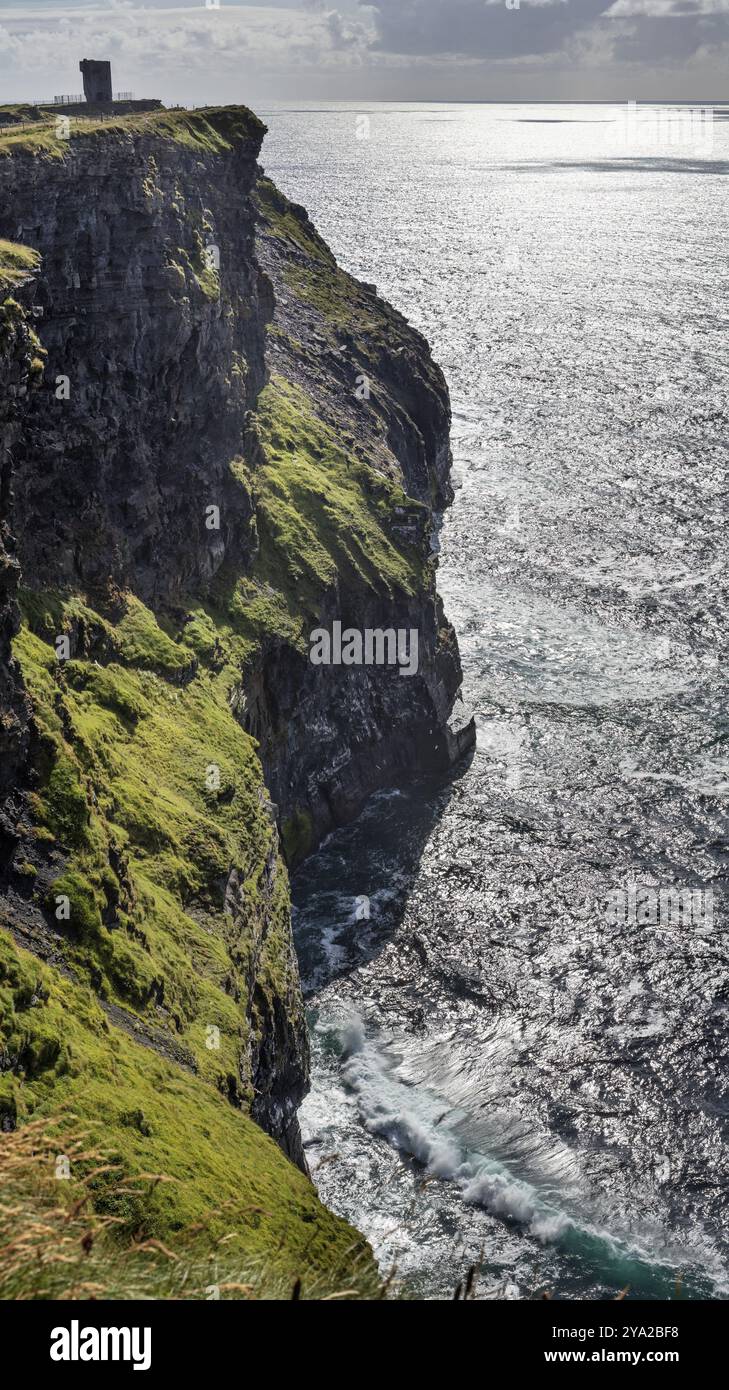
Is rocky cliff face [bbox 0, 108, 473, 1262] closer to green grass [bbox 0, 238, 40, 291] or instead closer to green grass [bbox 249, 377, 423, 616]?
green grass [bbox 249, 377, 423, 616]

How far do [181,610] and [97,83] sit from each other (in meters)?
42.3

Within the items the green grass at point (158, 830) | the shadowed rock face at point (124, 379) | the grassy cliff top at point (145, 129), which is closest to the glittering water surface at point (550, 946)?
the green grass at point (158, 830)

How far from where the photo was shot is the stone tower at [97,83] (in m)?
74.5

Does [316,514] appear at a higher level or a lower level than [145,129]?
lower

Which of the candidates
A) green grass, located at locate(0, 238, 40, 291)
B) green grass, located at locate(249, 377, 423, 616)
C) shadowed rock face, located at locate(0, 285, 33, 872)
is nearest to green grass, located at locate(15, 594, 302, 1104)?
shadowed rock face, located at locate(0, 285, 33, 872)

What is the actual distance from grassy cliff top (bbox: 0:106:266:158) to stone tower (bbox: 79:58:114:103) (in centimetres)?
377

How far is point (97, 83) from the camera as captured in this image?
7512 centimetres

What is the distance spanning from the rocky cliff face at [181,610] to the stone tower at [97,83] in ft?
28.9

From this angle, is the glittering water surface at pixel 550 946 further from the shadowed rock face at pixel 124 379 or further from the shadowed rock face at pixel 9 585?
the shadowed rock face at pixel 124 379

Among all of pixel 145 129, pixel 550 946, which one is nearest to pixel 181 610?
pixel 550 946

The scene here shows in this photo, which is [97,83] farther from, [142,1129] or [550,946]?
[142,1129]

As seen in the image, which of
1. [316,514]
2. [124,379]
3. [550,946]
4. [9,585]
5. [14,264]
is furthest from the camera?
[316,514]

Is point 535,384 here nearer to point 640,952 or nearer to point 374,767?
point 374,767

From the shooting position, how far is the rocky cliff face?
108ft
